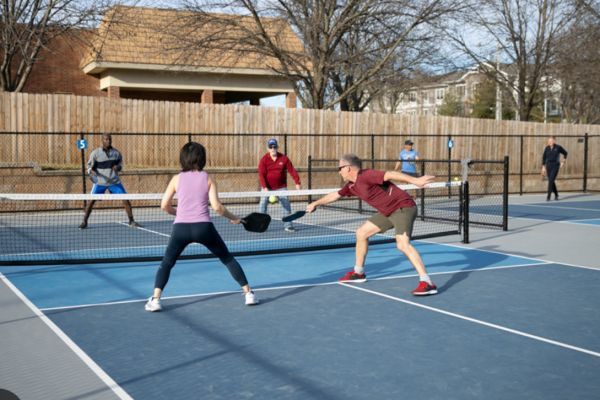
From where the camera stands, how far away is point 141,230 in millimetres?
14609

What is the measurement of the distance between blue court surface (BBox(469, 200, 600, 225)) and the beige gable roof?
35.1ft

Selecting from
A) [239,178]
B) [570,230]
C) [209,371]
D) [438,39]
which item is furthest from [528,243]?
[438,39]

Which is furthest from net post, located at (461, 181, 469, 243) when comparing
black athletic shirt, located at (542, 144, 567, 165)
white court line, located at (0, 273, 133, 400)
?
black athletic shirt, located at (542, 144, 567, 165)

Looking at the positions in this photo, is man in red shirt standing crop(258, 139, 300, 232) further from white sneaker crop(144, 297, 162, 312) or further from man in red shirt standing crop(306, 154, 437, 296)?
white sneaker crop(144, 297, 162, 312)

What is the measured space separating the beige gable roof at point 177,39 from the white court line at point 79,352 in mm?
17034

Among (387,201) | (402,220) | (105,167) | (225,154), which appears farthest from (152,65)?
(402,220)

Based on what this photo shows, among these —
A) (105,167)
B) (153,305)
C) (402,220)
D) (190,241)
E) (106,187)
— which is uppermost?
(105,167)

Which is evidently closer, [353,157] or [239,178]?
[353,157]

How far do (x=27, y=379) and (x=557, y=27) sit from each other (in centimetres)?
3353

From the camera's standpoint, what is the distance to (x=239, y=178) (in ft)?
71.3

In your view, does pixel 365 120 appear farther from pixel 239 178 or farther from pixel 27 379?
pixel 27 379

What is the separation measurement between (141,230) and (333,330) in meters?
8.91

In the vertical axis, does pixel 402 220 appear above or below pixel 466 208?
above

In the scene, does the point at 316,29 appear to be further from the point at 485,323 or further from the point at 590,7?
the point at 485,323
